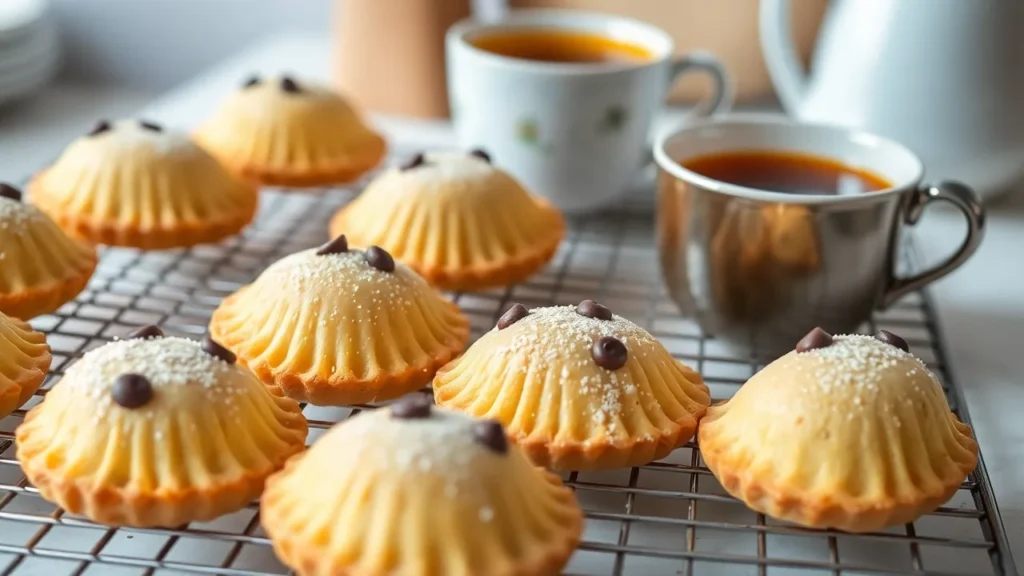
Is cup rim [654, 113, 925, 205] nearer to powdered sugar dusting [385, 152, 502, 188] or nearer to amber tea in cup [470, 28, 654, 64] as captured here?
powdered sugar dusting [385, 152, 502, 188]

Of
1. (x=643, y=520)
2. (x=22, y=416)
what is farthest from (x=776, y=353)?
(x=22, y=416)

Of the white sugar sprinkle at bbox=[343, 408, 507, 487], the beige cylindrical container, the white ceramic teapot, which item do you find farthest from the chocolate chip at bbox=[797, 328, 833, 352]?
the beige cylindrical container

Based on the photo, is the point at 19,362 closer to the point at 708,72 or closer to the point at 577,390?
the point at 577,390

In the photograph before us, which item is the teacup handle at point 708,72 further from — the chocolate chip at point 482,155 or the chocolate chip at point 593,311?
the chocolate chip at point 593,311

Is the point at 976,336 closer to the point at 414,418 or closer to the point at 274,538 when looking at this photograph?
the point at 414,418

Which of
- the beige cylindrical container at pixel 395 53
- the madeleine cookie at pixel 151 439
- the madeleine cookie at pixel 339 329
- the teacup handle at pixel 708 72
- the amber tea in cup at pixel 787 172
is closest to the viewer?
the madeleine cookie at pixel 151 439

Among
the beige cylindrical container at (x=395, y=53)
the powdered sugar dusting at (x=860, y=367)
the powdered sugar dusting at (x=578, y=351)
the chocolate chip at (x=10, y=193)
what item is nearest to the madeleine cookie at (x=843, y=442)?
the powdered sugar dusting at (x=860, y=367)

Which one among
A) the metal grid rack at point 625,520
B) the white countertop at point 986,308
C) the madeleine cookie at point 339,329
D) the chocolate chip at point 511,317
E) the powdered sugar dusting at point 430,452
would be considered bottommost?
the white countertop at point 986,308

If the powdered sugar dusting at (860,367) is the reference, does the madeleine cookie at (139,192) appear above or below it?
below
